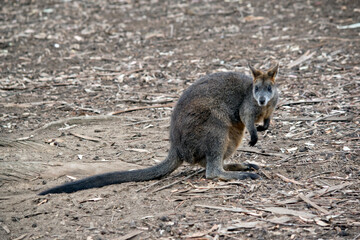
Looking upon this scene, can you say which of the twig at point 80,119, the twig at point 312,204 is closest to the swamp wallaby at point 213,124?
the twig at point 312,204

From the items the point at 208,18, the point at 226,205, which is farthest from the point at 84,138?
the point at 208,18

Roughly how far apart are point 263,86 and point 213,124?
0.80 m

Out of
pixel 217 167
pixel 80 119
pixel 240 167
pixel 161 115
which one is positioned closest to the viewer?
pixel 217 167

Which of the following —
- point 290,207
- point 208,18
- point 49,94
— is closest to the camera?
point 290,207

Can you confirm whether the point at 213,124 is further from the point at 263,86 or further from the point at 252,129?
the point at 263,86

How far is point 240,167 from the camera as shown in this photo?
20.0 ft

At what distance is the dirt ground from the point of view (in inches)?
190

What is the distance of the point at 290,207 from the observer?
4.86 m

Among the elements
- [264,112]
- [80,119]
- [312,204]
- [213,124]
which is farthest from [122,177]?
[80,119]

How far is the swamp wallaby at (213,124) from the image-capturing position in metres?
5.79

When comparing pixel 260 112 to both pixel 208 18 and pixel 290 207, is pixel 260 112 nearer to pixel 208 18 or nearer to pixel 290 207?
pixel 290 207

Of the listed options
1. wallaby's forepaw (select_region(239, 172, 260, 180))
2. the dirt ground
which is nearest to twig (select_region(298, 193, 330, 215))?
the dirt ground

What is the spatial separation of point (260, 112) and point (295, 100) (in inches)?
96.2

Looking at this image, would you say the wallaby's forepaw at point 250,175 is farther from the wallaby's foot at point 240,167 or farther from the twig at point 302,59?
the twig at point 302,59
